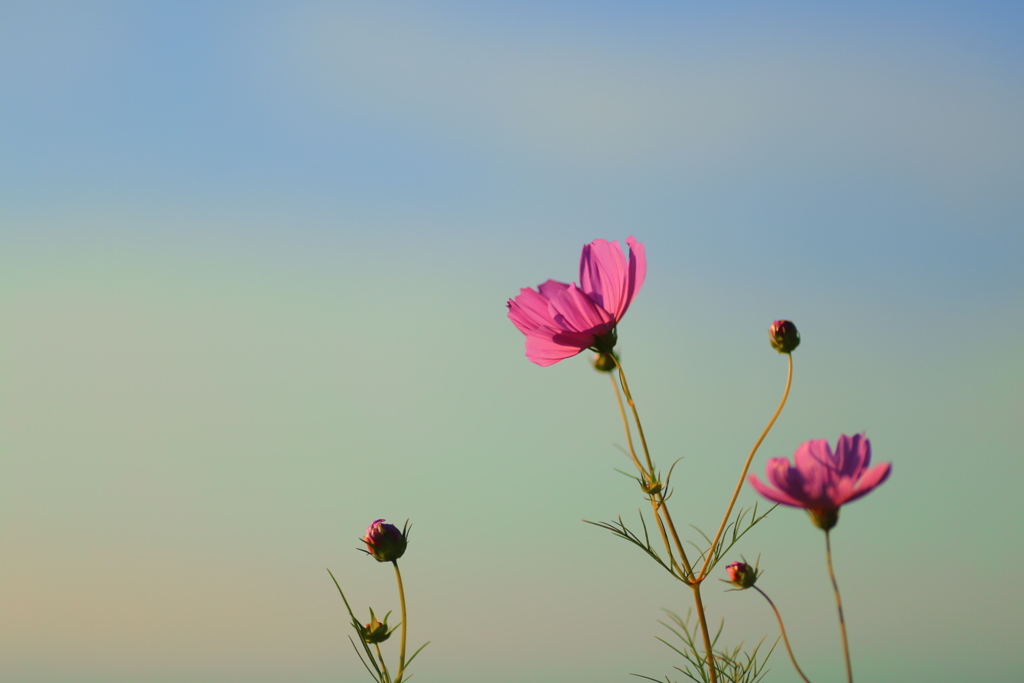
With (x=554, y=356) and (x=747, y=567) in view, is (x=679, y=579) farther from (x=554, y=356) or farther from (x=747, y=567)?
(x=554, y=356)

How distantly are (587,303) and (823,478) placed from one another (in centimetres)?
47

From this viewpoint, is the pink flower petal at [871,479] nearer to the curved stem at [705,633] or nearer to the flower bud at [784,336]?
the curved stem at [705,633]

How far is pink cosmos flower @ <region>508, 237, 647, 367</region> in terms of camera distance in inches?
42.0

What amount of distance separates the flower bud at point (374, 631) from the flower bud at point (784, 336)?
0.69 meters

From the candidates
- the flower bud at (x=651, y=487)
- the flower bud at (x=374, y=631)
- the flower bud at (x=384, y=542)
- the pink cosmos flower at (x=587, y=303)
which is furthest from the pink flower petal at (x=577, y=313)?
the flower bud at (x=374, y=631)

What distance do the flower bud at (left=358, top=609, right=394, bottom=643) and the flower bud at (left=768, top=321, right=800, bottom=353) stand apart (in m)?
0.69

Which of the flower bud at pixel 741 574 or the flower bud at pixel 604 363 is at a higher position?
the flower bud at pixel 604 363

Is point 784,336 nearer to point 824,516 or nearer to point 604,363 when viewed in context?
point 604,363

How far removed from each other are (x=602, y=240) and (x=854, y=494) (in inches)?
22.8

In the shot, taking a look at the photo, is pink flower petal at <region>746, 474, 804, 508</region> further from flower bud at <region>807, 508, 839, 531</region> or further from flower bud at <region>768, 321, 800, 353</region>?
flower bud at <region>768, 321, 800, 353</region>

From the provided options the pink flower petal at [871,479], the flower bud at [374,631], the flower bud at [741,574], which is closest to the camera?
the pink flower petal at [871,479]

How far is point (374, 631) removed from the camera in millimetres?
1230

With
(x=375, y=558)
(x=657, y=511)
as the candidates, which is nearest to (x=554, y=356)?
(x=657, y=511)

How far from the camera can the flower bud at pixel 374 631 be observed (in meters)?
1.22
